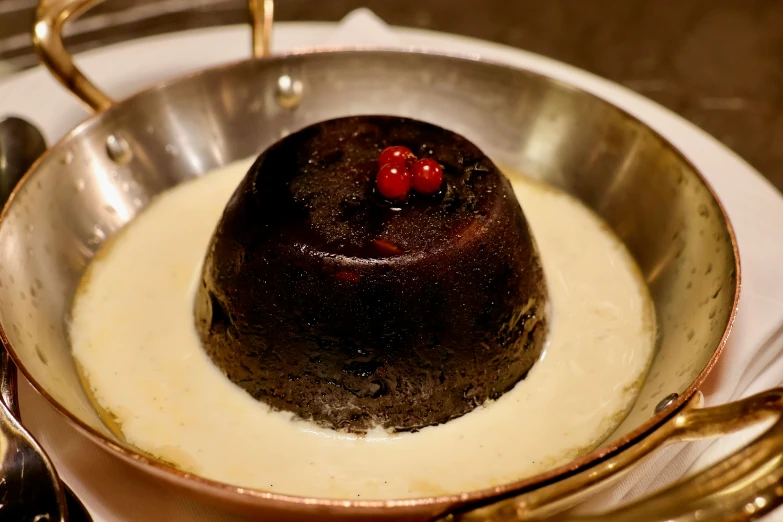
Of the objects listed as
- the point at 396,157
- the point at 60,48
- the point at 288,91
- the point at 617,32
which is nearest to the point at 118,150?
the point at 60,48

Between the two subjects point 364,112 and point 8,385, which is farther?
point 364,112

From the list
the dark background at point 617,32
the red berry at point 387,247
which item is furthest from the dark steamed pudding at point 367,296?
the dark background at point 617,32

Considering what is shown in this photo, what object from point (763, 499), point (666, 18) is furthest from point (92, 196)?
point (666, 18)

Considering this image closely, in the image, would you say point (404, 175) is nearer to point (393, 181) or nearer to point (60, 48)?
point (393, 181)

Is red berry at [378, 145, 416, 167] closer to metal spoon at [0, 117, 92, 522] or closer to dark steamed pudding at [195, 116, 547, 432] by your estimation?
dark steamed pudding at [195, 116, 547, 432]

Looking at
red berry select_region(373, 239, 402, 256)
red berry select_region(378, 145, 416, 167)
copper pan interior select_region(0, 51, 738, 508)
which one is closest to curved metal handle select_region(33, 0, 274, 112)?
copper pan interior select_region(0, 51, 738, 508)

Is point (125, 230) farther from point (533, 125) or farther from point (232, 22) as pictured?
point (232, 22)

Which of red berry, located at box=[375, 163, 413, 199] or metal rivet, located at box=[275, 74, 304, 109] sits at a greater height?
red berry, located at box=[375, 163, 413, 199]
